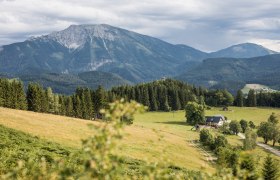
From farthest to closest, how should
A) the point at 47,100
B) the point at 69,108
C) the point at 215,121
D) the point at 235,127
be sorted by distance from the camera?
the point at 215,121, the point at 235,127, the point at 69,108, the point at 47,100

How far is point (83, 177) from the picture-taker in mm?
7160

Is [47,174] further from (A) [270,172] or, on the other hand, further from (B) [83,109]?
(B) [83,109]

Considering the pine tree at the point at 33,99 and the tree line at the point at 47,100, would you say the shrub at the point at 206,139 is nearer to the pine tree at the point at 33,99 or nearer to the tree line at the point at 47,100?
the tree line at the point at 47,100

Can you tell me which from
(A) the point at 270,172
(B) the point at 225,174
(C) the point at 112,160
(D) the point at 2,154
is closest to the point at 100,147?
(C) the point at 112,160

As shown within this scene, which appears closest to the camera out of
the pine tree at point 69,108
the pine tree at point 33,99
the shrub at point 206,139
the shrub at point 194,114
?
the shrub at point 206,139

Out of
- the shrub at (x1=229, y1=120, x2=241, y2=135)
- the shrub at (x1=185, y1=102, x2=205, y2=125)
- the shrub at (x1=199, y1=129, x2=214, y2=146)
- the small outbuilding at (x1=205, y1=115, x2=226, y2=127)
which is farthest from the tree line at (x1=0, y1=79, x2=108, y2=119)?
the shrub at (x1=229, y1=120, x2=241, y2=135)

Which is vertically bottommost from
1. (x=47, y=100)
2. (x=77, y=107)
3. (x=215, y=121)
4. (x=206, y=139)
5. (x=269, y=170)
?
(x=269, y=170)

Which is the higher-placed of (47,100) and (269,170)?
(47,100)

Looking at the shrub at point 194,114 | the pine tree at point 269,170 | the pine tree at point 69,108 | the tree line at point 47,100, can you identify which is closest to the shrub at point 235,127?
the shrub at point 194,114

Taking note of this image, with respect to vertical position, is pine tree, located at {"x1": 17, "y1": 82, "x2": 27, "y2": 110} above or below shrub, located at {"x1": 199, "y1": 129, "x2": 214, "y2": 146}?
above


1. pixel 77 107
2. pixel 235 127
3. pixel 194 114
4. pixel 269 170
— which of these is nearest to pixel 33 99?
pixel 77 107

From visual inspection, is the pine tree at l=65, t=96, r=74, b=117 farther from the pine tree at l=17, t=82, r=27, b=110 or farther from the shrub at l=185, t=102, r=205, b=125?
the shrub at l=185, t=102, r=205, b=125

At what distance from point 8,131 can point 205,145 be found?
3091 inches

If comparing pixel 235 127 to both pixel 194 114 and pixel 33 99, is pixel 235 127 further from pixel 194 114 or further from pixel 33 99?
pixel 33 99
